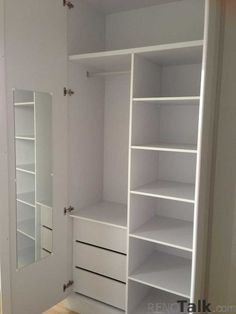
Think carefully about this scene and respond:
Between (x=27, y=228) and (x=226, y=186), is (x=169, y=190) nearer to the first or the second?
(x=27, y=228)

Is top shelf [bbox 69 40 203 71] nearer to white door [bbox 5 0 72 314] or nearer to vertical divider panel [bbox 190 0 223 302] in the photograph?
white door [bbox 5 0 72 314]

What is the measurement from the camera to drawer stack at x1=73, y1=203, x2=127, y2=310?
85.2 inches

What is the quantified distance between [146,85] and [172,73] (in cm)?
35

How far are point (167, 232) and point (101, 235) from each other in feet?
1.78

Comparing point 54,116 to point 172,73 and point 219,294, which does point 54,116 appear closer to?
point 172,73

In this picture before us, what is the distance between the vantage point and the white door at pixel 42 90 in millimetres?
1773

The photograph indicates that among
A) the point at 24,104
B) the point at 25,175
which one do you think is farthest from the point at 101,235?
the point at 24,104

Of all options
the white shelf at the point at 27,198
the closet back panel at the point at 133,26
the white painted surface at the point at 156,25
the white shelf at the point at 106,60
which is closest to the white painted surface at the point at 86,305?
the white shelf at the point at 27,198

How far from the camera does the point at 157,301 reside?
2.31 metres

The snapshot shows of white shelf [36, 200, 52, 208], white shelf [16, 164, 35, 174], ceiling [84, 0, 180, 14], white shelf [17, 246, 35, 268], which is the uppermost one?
ceiling [84, 0, 180, 14]

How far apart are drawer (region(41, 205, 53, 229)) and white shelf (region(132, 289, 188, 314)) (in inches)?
38.5

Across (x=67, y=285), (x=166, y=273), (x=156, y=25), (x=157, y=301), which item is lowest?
(x=157, y=301)

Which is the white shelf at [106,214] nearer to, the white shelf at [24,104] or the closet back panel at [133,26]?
the white shelf at [24,104]

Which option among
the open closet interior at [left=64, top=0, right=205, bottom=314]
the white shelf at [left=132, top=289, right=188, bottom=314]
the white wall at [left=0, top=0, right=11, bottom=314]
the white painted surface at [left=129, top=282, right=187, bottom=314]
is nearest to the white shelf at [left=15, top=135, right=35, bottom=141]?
the white wall at [left=0, top=0, right=11, bottom=314]
